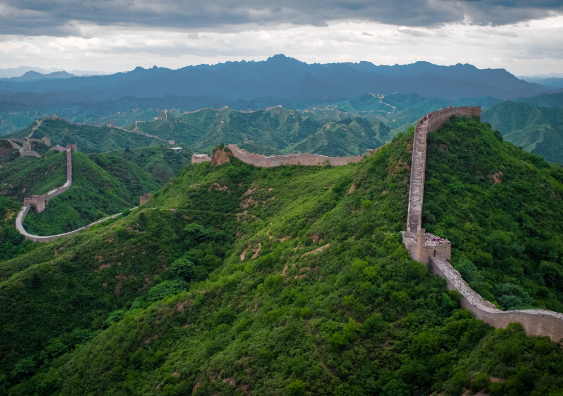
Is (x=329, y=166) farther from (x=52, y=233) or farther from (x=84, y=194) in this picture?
(x=84, y=194)

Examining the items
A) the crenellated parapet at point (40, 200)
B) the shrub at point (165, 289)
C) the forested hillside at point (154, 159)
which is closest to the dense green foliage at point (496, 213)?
the shrub at point (165, 289)

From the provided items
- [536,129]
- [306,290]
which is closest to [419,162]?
[306,290]

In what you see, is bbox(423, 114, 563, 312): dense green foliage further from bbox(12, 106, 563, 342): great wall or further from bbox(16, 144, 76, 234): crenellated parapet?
bbox(16, 144, 76, 234): crenellated parapet

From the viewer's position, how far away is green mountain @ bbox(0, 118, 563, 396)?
889 inches

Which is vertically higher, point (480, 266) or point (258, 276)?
point (480, 266)

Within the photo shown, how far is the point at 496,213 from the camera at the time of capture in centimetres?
3353

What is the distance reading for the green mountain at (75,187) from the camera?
252 ft

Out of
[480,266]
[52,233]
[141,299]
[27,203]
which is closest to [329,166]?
[141,299]

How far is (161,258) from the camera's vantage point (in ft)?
155

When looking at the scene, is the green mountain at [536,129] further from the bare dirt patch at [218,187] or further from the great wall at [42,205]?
the great wall at [42,205]

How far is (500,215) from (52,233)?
211ft

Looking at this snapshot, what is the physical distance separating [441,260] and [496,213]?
31.8ft

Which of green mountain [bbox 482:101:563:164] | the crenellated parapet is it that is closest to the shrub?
the crenellated parapet

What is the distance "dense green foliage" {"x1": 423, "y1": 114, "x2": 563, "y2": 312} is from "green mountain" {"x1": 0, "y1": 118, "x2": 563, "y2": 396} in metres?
0.12
